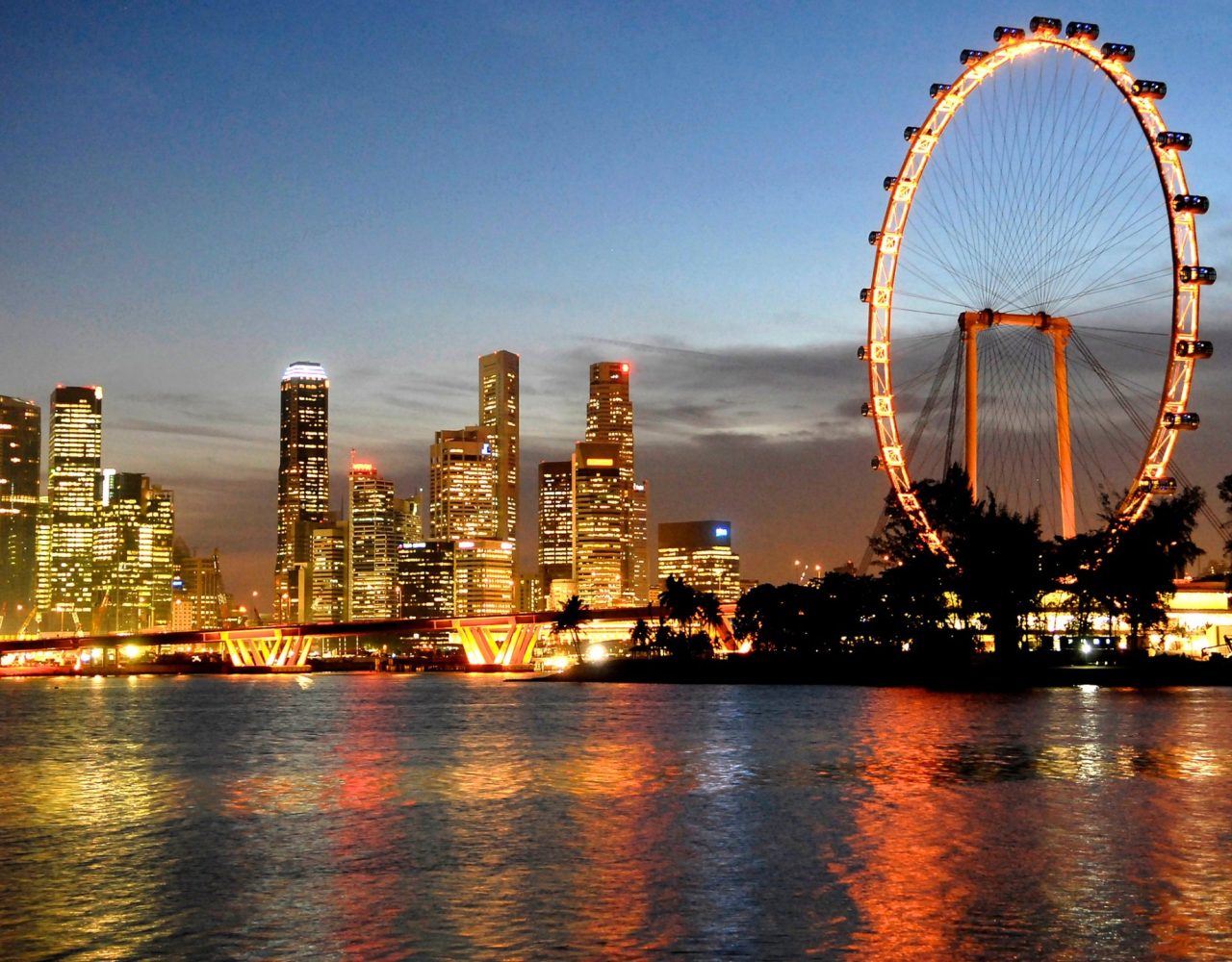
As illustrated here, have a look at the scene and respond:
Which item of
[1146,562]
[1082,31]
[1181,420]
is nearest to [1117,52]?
[1082,31]

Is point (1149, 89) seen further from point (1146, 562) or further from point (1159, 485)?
point (1146, 562)

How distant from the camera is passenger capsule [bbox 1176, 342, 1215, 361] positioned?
312 feet

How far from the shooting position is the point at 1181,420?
9831 centimetres

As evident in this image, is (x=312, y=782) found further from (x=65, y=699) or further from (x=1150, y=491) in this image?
(x=65, y=699)

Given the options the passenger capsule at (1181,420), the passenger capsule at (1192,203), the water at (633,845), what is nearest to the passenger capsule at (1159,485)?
the passenger capsule at (1181,420)

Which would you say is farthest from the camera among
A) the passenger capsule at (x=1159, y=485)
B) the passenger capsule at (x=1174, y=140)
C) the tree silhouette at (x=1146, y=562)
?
the tree silhouette at (x=1146, y=562)

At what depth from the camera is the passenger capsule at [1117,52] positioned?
91812 millimetres

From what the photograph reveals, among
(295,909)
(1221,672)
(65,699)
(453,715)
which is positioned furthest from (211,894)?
(65,699)

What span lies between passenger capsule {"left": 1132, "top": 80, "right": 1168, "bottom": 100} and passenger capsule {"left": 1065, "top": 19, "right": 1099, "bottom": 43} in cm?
375

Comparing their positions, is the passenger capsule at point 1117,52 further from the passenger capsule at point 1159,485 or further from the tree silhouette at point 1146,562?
the tree silhouette at point 1146,562

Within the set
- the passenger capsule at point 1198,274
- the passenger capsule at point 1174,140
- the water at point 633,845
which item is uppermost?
the passenger capsule at point 1174,140

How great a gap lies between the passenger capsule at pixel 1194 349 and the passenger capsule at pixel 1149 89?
1485 centimetres

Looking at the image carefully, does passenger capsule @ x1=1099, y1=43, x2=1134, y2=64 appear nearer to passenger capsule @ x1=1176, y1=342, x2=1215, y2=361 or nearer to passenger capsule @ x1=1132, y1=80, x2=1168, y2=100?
passenger capsule @ x1=1132, y1=80, x2=1168, y2=100

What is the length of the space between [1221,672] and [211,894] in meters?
107
